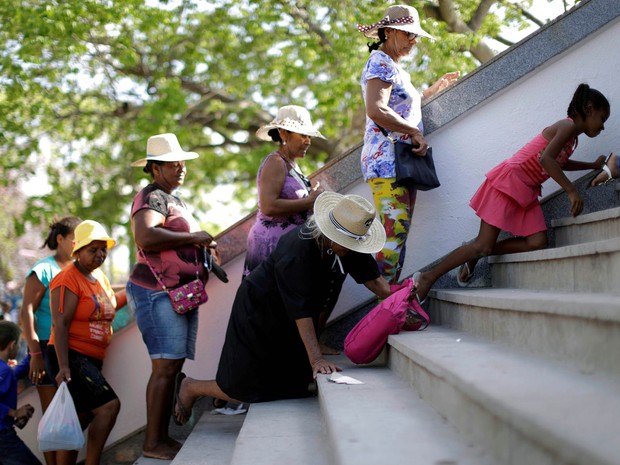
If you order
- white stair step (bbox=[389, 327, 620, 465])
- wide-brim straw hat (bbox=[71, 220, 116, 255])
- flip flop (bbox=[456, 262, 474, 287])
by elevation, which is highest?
wide-brim straw hat (bbox=[71, 220, 116, 255])

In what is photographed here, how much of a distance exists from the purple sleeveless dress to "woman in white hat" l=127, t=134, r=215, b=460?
0.34 metres

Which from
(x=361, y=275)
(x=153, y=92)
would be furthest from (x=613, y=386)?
(x=153, y=92)

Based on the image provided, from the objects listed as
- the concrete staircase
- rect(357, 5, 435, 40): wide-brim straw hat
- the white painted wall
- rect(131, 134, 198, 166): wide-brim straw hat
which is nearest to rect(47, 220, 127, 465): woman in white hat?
rect(131, 134, 198, 166): wide-brim straw hat

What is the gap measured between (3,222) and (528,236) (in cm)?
2436

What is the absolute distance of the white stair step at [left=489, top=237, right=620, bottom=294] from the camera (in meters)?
3.37

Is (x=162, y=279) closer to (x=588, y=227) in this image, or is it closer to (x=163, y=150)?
(x=163, y=150)

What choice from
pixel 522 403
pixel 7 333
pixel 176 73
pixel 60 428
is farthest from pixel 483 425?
pixel 176 73

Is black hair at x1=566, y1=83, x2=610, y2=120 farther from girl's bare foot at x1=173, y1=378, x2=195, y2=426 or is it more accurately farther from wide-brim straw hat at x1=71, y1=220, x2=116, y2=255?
wide-brim straw hat at x1=71, y1=220, x2=116, y2=255

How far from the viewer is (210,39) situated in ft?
45.2

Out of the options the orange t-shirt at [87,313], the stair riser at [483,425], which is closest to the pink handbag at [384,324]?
the stair riser at [483,425]

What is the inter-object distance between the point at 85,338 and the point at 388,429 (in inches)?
125

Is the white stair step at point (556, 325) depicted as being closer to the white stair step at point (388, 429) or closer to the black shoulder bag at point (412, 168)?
the white stair step at point (388, 429)

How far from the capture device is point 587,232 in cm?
479

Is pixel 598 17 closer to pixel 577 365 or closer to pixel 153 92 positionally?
pixel 577 365
